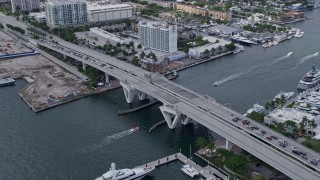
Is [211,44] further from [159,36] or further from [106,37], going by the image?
[106,37]

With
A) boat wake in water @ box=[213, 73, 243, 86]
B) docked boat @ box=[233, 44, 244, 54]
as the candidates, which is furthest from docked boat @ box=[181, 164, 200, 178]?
docked boat @ box=[233, 44, 244, 54]

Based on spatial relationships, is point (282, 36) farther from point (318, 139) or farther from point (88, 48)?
point (318, 139)

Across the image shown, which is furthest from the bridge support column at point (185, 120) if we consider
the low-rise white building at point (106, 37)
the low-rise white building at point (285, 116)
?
the low-rise white building at point (106, 37)

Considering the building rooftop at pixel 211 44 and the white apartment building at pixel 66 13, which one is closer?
the building rooftop at pixel 211 44

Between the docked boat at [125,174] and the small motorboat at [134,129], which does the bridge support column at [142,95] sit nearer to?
the small motorboat at [134,129]

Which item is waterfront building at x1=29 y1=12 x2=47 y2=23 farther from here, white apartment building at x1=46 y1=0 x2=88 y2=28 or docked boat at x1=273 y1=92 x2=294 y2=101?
docked boat at x1=273 y1=92 x2=294 y2=101

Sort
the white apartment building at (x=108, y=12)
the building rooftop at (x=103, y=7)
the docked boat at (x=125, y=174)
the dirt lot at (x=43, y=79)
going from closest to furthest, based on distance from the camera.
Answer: the docked boat at (x=125, y=174) → the dirt lot at (x=43, y=79) → the white apartment building at (x=108, y=12) → the building rooftop at (x=103, y=7)

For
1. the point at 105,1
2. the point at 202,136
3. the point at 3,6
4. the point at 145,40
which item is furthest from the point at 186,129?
the point at 3,6
